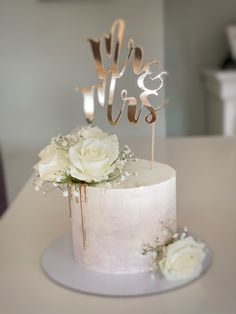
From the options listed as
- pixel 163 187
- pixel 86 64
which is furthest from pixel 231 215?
pixel 86 64

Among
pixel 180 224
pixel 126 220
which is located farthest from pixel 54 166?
pixel 180 224

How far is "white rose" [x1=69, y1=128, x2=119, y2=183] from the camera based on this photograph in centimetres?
88

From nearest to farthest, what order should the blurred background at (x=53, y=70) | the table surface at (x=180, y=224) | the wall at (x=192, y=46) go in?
the table surface at (x=180, y=224) < the blurred background at (x=53, y=70) < the wall at (x=192, y=46)

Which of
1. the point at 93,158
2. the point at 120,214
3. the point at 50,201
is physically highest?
the point at 93,158

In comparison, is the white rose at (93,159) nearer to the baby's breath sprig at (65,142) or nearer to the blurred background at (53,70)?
the baby's breath sprig at (65,142)

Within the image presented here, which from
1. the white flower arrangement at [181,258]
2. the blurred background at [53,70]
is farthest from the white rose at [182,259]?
the blurred background at [53,70]

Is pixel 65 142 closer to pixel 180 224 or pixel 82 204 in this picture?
pixel 82 204

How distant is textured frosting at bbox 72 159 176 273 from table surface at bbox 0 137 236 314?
0.09m

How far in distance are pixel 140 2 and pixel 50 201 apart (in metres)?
1.66

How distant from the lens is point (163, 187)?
0.94m

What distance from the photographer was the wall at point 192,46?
342 cm

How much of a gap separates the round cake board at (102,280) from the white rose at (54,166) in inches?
7.5

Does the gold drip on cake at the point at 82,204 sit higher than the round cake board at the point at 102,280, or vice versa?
the gold drip on cake at the point at 82,204

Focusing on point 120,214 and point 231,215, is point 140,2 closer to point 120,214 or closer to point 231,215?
point 231,215
